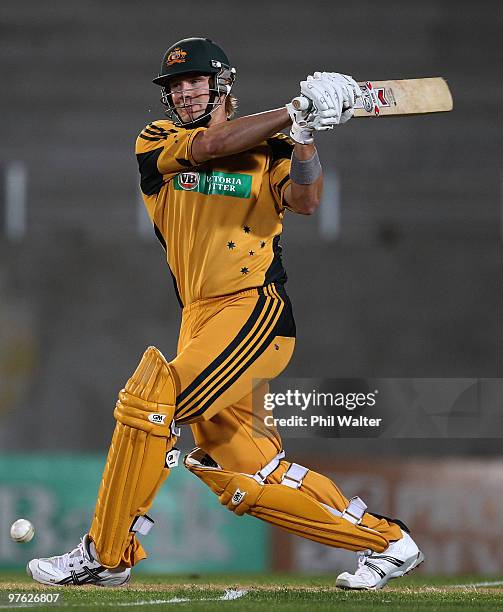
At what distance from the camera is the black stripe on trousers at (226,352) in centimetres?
290

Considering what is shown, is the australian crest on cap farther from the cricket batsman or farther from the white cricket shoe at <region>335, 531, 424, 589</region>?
the white cricket shoe at <region>335, 531, 424, 589</region>

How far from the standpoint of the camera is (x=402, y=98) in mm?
3137

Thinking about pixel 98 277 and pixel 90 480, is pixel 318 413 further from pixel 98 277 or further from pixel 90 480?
pixel 98 277

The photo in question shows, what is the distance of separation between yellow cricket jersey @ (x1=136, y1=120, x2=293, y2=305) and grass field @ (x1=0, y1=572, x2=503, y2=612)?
0.78 meters

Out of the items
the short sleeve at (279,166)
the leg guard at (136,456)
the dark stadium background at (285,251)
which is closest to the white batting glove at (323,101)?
the short sleeve at (279,166)

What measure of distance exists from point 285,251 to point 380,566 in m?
4.44

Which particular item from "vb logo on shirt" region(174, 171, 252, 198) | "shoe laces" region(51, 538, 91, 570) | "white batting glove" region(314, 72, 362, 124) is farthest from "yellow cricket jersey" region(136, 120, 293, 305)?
"shoe laces" region(51, 538, 91, 570)

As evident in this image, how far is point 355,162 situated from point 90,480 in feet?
11.2

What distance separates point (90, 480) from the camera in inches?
228

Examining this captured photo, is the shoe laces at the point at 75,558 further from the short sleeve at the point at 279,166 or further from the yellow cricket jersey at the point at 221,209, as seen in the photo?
the short sleeve at the point at 279,166

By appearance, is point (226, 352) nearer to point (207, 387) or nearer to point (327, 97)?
point (207, 387)

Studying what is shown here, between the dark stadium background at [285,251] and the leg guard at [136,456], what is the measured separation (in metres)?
2.71

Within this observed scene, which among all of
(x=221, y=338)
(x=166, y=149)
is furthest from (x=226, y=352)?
(x=166, y=149)

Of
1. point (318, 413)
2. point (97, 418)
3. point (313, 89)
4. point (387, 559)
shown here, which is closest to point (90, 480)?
point (97, 418)
